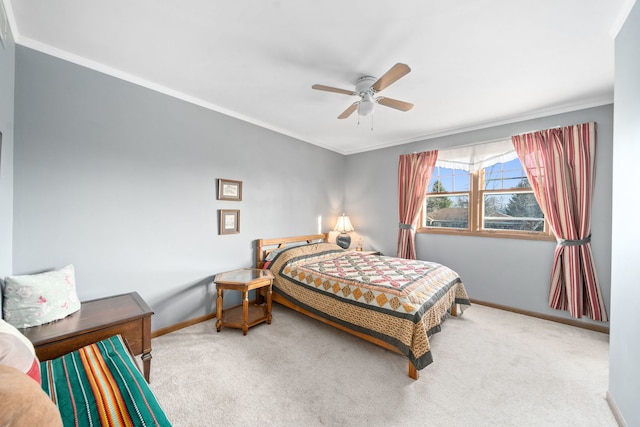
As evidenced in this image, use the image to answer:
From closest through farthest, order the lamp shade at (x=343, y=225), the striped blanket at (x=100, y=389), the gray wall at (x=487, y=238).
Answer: the striped blanket at (x=100, y=389)
the gray wall at (x=487, y=238)
the lamp shade at (x=343, y=225)

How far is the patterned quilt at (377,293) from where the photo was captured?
6.82 feet

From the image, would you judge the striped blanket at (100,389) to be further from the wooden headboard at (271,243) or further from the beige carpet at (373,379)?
the wooden headboard at (271,243)

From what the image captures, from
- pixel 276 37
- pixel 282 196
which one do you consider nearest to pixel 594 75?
pixel 276 37

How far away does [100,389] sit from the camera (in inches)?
45.7

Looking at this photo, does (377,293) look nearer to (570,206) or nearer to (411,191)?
(411,191)

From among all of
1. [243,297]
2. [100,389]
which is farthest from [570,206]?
[100,389]

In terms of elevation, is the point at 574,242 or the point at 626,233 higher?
the point at 626,233

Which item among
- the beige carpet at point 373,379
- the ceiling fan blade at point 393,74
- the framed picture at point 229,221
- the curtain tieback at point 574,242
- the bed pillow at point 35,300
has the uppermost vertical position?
the ceiling fan blade at point 393,74

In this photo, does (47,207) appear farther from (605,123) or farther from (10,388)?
(605,123)

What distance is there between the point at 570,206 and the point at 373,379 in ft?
9.91

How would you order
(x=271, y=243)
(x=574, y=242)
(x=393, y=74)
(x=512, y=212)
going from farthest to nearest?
1. (x=271, y=243)
2. (x=512, y=212)
3. (x=574, y=242)
4. (x=393, y=74)

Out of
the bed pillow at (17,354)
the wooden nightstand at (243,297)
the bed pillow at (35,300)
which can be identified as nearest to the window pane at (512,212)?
the wooden nightstand at (243,297)

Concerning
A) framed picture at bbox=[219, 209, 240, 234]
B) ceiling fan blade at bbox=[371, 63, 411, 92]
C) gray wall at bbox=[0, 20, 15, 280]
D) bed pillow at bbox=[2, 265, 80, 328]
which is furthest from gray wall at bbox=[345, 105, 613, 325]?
gray wall at bbox=[0, 20, 15, 280]

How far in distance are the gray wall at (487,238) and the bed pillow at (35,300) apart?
411cm
